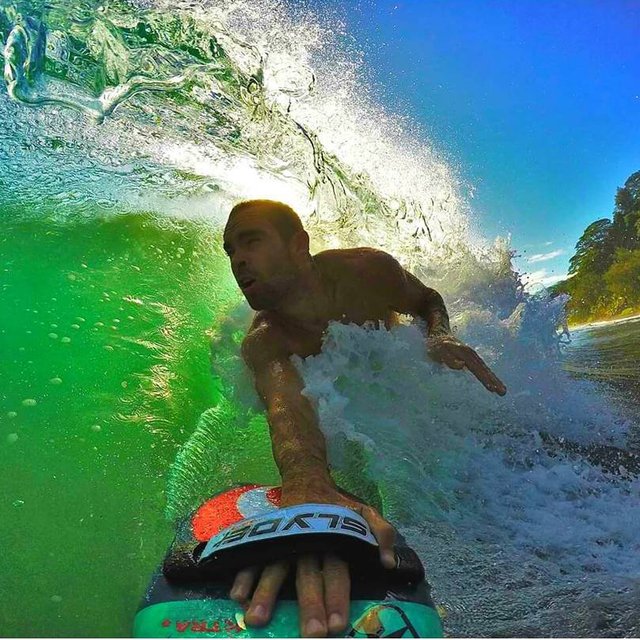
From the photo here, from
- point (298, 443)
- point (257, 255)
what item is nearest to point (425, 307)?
point (257, 255)

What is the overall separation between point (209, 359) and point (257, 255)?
156cm

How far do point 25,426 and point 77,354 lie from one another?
93 cm

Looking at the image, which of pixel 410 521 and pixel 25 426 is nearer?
pixel 410 521

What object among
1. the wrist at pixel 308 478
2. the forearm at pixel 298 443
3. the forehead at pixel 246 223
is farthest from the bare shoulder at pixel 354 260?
the wrist at pixel 308 478

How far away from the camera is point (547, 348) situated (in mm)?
4477

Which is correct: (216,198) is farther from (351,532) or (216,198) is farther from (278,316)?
(351,532)

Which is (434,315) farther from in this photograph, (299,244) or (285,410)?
(285,410)

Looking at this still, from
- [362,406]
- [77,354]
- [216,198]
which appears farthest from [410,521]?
[216,198]

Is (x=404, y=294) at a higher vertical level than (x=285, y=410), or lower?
higher

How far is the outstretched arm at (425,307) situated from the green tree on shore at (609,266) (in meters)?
17.9

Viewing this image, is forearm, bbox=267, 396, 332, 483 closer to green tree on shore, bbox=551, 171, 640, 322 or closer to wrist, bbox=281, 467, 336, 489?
wrist, bbox=281, 467, 336, 489

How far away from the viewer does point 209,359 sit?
422 cm

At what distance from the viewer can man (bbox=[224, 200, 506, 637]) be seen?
73.0 inches

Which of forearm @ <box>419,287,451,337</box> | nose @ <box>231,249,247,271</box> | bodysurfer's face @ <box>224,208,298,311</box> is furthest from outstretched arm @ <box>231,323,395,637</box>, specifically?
forearm @ <box>419,287,451,337</box>
